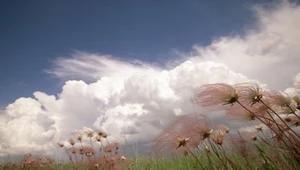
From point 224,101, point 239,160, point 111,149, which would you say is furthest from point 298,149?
point 111,149

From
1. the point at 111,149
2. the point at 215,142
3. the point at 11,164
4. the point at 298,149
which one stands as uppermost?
the point at 11,164

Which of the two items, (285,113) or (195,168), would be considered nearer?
(285,113)

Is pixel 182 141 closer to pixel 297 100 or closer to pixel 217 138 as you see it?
pixel 217 138

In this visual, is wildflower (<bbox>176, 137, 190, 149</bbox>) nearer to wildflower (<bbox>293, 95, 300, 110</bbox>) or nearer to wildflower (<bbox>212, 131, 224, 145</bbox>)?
wildflower (<bbox>212, 131, 224, 145</bbox>)

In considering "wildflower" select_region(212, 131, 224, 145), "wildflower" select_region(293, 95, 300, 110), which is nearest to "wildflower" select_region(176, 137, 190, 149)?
"wildflower" select_region(212, 131, 224, 145)

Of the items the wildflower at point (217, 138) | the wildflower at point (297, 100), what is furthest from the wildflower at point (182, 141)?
the wildflower at point (297, 100)

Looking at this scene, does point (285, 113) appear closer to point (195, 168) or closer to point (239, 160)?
point (239, 160)

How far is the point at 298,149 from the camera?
3305 mm

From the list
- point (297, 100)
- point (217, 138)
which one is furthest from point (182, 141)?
point (297, 100)

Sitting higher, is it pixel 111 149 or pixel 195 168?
pixel 111 149

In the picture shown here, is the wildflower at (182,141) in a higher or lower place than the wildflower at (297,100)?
lower

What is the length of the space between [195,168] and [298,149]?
2979 millimetres

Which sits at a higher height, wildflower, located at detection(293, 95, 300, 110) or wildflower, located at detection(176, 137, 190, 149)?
wildflower, located at detection(293, 95, 300, 110)

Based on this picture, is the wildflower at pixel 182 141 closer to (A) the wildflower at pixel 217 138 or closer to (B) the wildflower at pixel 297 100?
(A) the wildflower at pixel 217 138
